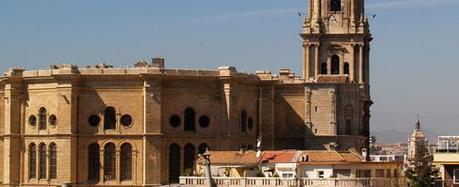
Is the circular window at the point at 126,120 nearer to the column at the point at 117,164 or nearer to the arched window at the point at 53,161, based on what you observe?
the column at the point at 117,164

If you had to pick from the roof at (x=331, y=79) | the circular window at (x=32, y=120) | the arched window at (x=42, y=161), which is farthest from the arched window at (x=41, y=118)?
the roof at (x=331, y=79)

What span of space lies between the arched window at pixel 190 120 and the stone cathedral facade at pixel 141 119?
0.07 meters

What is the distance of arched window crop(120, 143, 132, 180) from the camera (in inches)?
3593

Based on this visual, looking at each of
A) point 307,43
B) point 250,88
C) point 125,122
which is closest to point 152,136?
point 125,122

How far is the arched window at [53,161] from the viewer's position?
91.9 metres

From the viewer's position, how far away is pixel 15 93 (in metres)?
94.1

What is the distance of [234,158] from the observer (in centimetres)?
7925

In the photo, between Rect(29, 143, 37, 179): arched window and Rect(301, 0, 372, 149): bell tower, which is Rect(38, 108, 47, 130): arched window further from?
Rect(301, 0, 372, 149): bell tower

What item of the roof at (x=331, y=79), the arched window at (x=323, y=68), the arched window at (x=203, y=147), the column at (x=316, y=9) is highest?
the column at (x=316, y=9)

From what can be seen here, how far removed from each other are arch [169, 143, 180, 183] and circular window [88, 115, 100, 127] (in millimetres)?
5099

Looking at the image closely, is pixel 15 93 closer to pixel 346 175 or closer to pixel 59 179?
pixel 59 179

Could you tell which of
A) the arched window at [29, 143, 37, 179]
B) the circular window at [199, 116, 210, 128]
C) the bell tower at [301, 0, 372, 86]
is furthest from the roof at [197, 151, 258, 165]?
the bell tower at [301, 0, 372, 86]

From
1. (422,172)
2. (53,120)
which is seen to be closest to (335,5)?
(422,172)

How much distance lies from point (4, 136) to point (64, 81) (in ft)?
25.8
